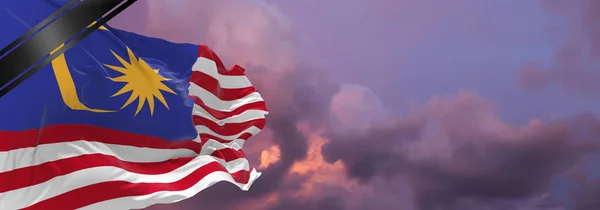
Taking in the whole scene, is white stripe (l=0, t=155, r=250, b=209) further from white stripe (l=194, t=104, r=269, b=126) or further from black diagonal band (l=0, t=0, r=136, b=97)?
black diagonal band (l=0, t=0, r=136, b=97)

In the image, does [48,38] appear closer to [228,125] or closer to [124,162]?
[124,162]

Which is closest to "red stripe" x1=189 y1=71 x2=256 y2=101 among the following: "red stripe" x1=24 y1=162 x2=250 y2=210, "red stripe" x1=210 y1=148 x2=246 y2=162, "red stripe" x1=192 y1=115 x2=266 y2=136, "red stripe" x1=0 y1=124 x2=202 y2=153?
"red stripe" x1=192 y1=115 x2=266 y2=136

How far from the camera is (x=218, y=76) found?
64.9ft

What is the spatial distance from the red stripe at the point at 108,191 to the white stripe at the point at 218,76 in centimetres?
481

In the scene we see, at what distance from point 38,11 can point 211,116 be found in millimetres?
7175

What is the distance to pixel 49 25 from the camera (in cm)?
399

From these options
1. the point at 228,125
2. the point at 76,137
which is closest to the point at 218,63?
the point at 228,125

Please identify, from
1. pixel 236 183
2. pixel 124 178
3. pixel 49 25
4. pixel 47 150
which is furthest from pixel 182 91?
pixel 49 25

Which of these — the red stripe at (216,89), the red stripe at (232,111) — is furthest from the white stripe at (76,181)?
the red stripe at (216,89)

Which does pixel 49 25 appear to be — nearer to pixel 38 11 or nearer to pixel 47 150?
pixel 47 150

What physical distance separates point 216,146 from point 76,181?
243 inches

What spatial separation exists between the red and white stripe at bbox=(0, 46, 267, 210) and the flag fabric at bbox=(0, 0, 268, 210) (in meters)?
0.02

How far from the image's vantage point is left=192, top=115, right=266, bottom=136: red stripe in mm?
17641

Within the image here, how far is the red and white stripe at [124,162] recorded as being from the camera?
11000 mm
